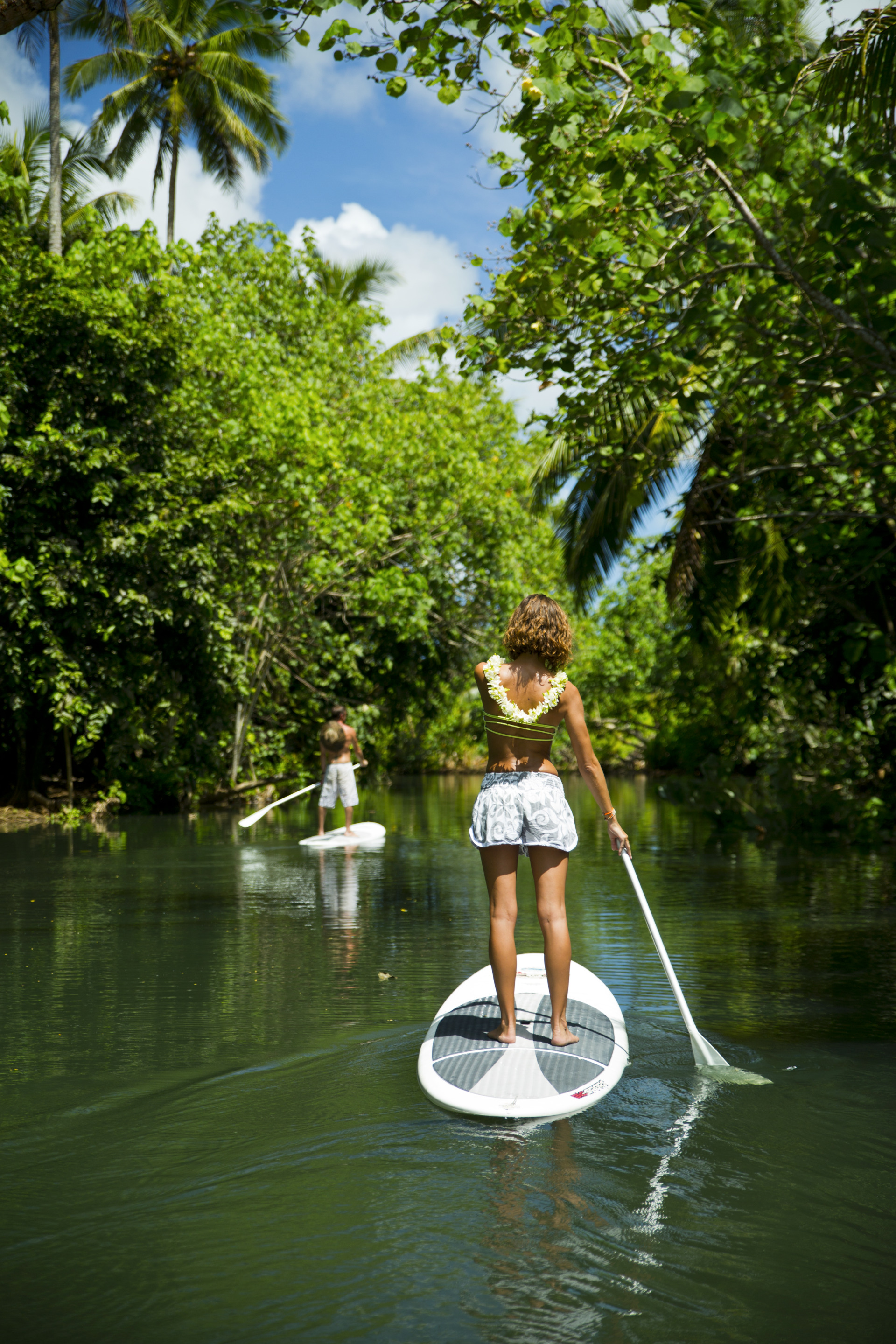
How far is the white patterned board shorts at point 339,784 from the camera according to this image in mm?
15320

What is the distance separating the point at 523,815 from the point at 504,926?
0.46 metres

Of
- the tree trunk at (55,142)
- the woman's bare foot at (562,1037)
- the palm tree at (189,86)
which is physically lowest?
the woman's bare foot at (562,1037)

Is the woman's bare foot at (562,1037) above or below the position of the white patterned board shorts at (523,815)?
below

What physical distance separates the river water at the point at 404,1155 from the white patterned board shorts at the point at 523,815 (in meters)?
1.00

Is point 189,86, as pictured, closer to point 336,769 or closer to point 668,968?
point 336,769

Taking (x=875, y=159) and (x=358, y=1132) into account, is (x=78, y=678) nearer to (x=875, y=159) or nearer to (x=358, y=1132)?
(x=875, y=159)

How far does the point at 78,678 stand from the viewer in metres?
17.2

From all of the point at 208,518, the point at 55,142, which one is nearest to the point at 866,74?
the point at 208,518

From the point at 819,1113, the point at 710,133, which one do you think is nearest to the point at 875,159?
the point at 710,133

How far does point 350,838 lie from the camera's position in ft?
48.9

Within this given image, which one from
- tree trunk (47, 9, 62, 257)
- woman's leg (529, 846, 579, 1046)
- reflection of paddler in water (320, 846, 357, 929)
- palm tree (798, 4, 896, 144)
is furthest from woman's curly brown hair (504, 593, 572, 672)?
tree trunk (47, 9, 62, 257)

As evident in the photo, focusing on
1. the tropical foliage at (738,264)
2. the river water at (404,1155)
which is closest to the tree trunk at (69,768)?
the tropical foliage at (738,264)

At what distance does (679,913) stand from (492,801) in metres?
4.77

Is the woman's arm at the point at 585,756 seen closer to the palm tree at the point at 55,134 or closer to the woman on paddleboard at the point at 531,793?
the woman on paddleboard at the point at 531,793
